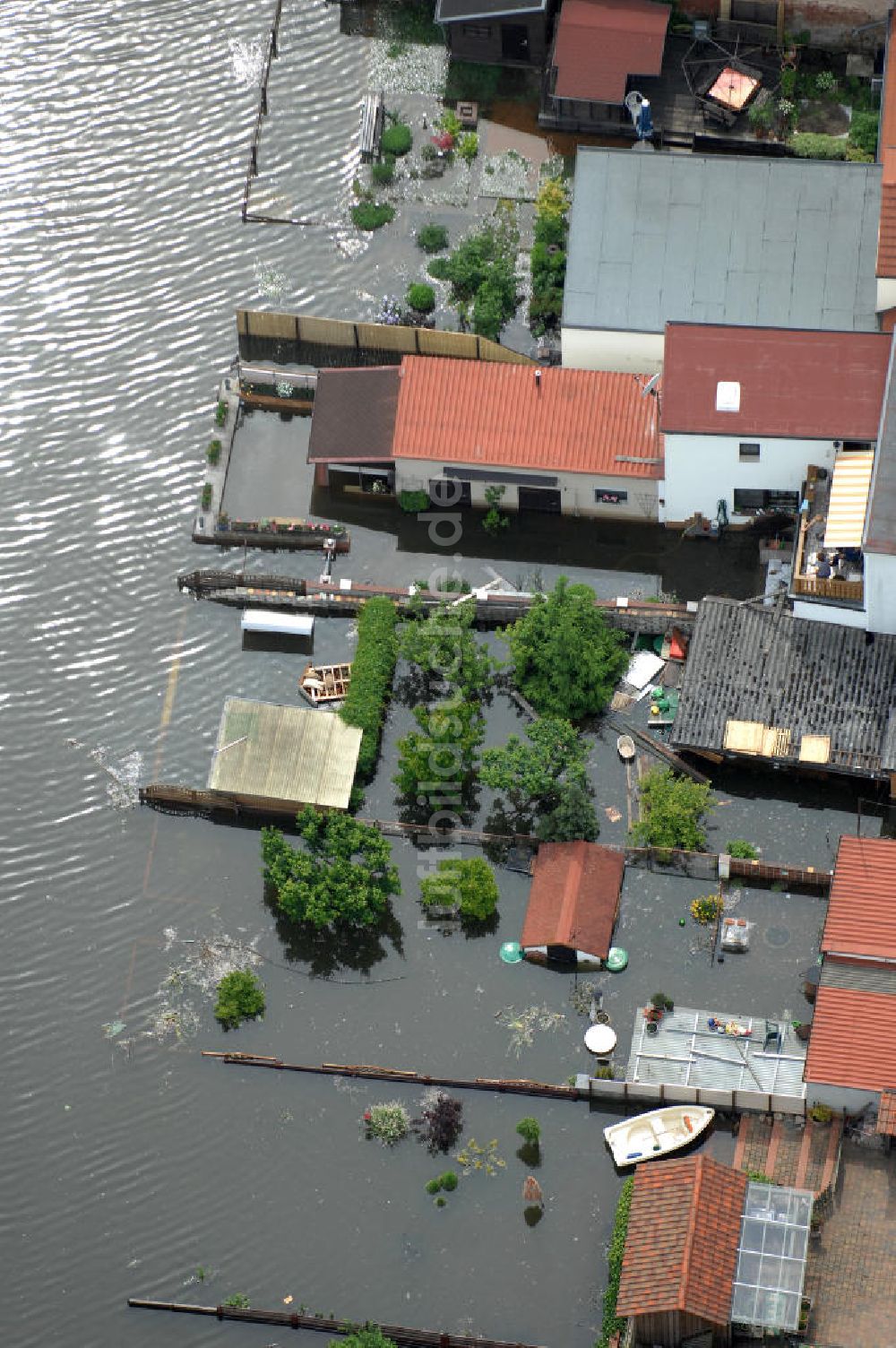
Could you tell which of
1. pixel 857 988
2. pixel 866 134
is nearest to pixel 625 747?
pixel 857 988

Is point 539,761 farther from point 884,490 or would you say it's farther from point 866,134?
point 866,134

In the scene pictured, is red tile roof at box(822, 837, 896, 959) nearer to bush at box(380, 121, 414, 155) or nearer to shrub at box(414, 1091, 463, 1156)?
shrub at box(414, 1091, 463, 1156)

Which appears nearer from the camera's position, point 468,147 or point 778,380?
point 778,380

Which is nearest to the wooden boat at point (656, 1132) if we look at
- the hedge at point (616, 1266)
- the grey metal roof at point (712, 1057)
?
the grey metal roof at point (712, 1057)

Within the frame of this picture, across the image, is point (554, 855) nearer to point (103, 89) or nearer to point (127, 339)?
point (127, 339)

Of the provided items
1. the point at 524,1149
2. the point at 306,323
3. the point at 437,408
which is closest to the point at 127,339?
the point at 306,323

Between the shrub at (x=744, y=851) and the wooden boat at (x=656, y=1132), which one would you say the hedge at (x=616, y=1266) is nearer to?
the wooden boat at (x=656, y=1132)
